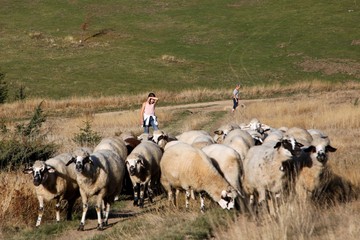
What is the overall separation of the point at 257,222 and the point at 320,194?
332 cm

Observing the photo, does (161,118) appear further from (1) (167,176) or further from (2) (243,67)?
(2) (243,67)

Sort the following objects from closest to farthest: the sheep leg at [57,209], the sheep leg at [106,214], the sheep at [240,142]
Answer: the sheep leg at [106,214] → the sheep leg at [57,209] → the sheep at [240,142]

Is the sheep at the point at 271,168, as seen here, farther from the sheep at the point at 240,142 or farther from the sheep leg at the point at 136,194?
the sheep leg at the point at 136,194

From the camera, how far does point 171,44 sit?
7744 cm

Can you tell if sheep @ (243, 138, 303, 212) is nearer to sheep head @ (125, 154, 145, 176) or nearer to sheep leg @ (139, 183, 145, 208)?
sheep head @ (125, 154, 145, 176)

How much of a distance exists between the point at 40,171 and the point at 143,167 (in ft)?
10.1

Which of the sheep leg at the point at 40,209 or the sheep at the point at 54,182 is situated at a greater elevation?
the sheep at the point at 54,182

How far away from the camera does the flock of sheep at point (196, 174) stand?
1213 centimetres

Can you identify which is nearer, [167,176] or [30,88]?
[167,176]

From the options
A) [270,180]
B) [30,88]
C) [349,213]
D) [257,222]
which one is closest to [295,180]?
[270,180]

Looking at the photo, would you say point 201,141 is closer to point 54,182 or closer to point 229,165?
point 229,165

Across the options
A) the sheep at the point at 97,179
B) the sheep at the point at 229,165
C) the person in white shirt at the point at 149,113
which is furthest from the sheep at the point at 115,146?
the person in white shirt at the point at 149,113

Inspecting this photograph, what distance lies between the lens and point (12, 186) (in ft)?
44.5

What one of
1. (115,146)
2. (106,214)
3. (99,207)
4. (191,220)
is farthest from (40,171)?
(115,146)
